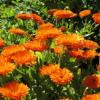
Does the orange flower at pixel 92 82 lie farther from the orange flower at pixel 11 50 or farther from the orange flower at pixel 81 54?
the orange flower at pixel 11 50

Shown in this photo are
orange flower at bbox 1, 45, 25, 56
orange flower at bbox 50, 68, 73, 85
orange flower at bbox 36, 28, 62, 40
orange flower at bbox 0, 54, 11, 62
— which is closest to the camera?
orange flower at bbox 50, 68, 73, 85

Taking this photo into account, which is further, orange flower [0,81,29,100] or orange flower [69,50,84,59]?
orange flower [69,50,84,59]

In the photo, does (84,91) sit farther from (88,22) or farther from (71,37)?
(88,22)

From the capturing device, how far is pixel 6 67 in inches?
119

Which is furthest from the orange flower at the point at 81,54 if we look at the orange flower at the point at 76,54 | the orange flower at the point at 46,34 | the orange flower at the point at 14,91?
the orange flower at the point at 14,91

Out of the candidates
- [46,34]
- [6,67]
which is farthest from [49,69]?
[46,34]

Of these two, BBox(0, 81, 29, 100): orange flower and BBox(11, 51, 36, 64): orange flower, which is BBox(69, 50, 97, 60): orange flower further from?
BBox(0, 81, 29, 100): orange flower

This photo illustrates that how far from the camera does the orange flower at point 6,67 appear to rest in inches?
116

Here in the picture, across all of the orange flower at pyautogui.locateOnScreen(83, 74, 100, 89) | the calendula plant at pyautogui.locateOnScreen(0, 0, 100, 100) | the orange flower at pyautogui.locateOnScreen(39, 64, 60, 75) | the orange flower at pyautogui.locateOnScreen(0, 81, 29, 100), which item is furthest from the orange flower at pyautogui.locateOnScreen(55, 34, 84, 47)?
the orange flower at pyautogui.locateOnScreen(0, 81, 29, 100)

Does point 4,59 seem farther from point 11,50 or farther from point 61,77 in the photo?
point 61,77

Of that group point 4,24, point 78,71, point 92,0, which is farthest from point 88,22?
point 78,71

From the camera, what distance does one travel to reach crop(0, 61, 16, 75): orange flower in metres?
2.96

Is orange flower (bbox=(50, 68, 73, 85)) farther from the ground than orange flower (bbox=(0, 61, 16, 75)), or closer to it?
closer to it

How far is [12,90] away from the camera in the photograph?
2.79 m
